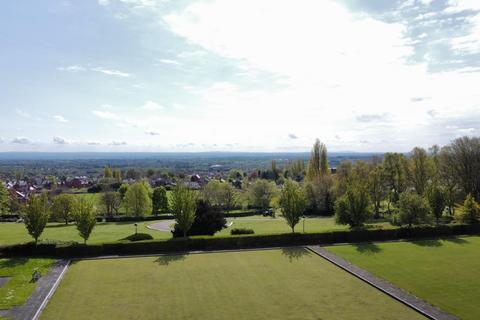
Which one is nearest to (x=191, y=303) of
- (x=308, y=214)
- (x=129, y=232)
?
(x=129, y=232)

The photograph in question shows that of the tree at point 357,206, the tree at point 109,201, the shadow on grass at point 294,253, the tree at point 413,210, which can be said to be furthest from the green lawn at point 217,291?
the tree at point 109,201

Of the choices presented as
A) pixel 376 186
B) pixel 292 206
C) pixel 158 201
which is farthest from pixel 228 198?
pixel 292 206

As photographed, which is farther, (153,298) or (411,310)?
(153,298)

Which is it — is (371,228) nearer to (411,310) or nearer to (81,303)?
(411,310)

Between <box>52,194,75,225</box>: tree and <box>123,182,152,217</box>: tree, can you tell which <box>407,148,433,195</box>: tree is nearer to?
<box>123,182,152,217</box>: tree

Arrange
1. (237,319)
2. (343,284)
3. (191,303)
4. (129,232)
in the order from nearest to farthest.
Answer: (237,319), (191,303), (343,284), (129,232)

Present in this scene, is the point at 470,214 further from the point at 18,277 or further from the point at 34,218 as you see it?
the point at 34,218
